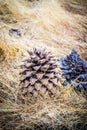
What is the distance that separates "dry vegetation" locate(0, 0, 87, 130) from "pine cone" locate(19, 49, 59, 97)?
0.27ft

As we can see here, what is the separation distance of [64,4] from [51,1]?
24 cm

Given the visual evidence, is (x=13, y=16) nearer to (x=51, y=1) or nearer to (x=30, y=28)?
(x=30, y=28)

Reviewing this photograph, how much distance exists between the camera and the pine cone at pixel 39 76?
2.13 metres

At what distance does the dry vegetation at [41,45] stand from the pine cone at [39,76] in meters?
0.08

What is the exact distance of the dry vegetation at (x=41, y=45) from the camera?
6.42 feet

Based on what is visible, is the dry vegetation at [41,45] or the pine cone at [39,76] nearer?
the dry vegetation at [41,45]

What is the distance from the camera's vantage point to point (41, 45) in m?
2.92

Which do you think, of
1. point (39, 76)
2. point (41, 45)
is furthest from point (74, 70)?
point (41, 45)

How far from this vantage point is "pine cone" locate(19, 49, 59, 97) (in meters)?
2.13

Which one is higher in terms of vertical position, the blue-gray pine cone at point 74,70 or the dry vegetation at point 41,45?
the blue-gray pine cone at point 74,70

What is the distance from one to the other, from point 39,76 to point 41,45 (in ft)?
2.75

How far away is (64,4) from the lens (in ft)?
13.2

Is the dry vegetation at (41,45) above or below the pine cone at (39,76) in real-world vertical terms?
below

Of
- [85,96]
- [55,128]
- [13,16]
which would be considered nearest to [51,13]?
[13,16]
